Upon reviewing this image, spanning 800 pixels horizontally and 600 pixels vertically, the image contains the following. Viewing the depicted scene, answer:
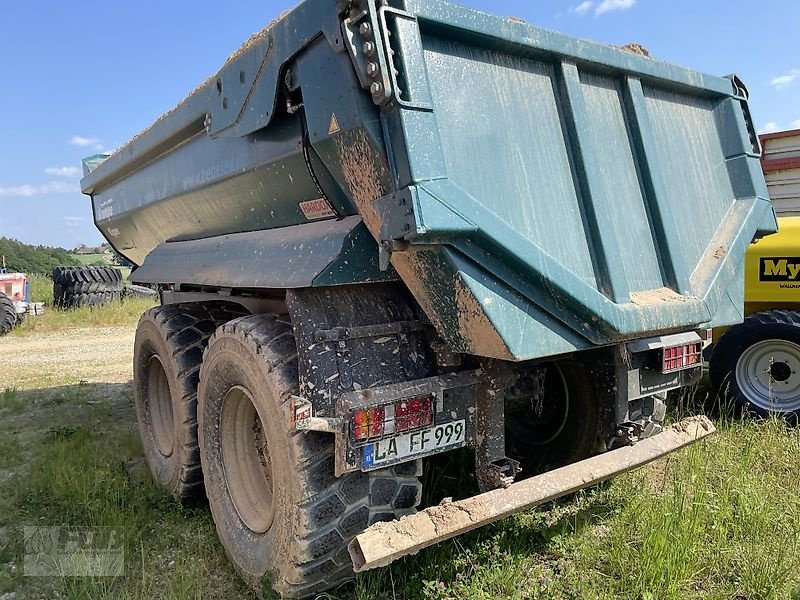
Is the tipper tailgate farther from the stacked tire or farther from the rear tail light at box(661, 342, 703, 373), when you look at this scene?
the stacked tire

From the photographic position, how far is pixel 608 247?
236cm

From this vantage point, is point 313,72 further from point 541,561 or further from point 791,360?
point 791,360

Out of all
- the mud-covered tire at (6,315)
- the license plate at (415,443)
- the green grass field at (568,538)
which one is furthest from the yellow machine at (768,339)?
the mud-covered tire at (6,315)

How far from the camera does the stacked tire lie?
15.6 m

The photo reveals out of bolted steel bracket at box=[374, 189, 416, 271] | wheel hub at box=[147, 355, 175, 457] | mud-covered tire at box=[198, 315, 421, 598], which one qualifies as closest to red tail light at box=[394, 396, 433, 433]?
mud-covered tire at box=[198, 315, 421, 598]

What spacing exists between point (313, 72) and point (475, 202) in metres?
0.77

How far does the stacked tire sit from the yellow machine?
15.1 metres

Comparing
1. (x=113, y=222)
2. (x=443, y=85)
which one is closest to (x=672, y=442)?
(x=443, y=85)

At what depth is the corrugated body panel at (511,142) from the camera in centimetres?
206

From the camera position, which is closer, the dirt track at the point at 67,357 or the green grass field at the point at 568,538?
the green grass field at the point at 568,538

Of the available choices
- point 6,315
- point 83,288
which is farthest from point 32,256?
point 6,315

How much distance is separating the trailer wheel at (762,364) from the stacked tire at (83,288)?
592 inches

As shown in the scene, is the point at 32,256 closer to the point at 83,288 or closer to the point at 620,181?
the point at 83,288
